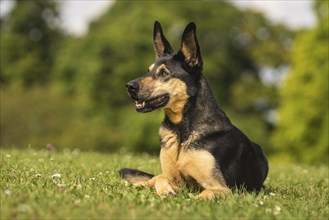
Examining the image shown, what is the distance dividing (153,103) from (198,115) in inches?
30.0

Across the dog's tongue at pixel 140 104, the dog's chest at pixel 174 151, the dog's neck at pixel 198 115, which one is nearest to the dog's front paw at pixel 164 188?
the dog's chest at pixel 174 151

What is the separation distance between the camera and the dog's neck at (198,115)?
9.88 metres

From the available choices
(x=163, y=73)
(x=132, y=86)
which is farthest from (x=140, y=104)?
(x=163, y=73)

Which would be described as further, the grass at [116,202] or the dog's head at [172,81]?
the dog's head at [172,81]

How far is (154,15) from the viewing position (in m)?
56.9

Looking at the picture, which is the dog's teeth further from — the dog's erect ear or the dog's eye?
the dog's erect ear

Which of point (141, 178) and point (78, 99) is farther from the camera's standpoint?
point (78, 99)

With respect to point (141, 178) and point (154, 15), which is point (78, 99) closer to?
point (154, 15)

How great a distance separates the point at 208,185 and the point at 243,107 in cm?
4812

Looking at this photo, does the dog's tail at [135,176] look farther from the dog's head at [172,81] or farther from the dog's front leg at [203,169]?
the dog's head at [172,81]

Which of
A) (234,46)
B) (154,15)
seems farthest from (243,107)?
(154,15)

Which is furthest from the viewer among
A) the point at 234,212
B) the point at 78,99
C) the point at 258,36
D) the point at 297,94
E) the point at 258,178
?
the point at 258,36

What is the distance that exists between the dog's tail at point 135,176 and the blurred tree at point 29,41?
179 feet

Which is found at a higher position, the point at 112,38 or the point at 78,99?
the point at 112,38
